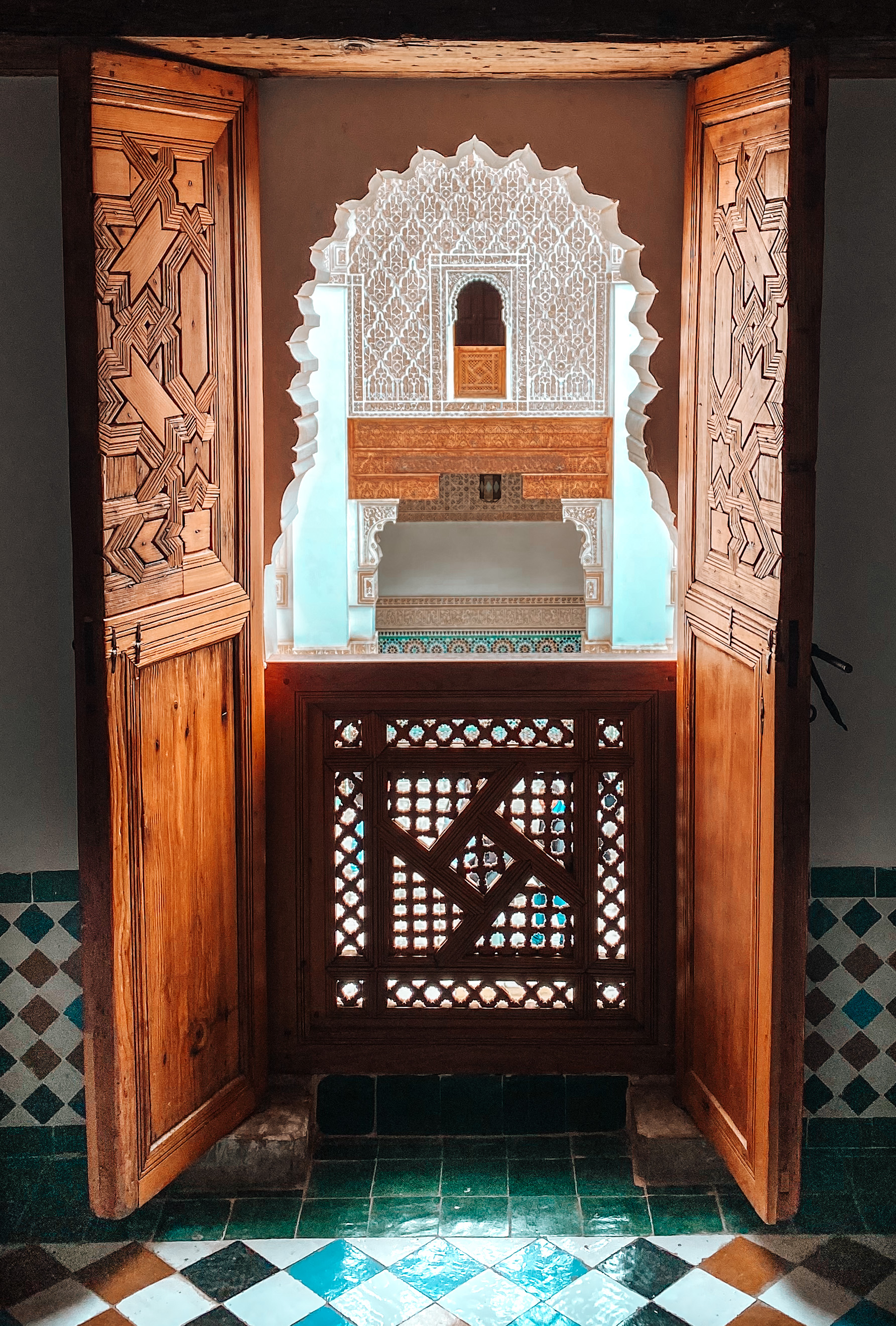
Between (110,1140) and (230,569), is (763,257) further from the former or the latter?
(110,1140)

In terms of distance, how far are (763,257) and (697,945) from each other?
1399mm

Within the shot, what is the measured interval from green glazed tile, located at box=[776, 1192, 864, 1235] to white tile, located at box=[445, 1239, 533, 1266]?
0.51m

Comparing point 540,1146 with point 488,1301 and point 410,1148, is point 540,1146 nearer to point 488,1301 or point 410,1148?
Answer: point 410,1148

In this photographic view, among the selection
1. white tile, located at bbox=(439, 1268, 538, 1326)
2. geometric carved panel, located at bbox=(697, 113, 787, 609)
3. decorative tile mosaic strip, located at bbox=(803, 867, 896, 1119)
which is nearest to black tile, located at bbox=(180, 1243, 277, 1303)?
white tile, located at bbox=(439, 1268, 538, 1326)

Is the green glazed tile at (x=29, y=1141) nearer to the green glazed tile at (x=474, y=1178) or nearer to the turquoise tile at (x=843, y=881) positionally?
the green glazed tile at (x=474, y=1178)

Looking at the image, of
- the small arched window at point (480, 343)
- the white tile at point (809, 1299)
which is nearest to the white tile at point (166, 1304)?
the white tile at point (809, 1299)

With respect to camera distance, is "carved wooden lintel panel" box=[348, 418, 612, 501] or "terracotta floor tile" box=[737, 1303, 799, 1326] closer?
"terracotta floor tile" box=[737, 1303, 799, 1326]

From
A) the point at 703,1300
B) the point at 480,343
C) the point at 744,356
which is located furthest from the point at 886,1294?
the point at 480,343

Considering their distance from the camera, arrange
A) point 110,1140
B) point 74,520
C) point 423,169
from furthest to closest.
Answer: point 423,169, point 110,1140, point 74,520

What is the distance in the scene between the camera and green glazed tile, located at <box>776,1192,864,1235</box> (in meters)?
2.47

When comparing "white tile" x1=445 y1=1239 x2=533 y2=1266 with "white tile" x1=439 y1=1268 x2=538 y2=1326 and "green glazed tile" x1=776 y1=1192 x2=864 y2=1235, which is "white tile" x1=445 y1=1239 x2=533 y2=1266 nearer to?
"white tile" x1=439 y1=1268 x2=538 y2=1326

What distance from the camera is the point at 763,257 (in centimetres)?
221

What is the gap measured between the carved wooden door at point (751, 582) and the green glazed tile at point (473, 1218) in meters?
0.46

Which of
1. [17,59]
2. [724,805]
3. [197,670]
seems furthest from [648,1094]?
[17,59]
